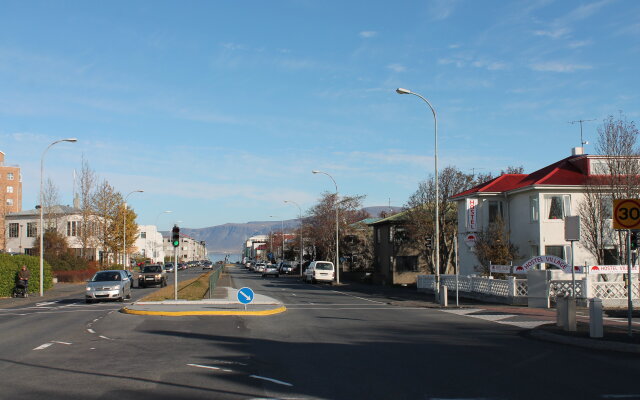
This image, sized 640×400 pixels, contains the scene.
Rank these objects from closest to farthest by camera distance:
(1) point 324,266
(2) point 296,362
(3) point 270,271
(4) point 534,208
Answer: (2) point 296,362 < (4) point 534,208 < (1) point 324,266 < (3) point 270,271

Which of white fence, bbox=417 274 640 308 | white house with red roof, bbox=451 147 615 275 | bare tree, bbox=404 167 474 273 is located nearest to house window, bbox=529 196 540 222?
white house with red roof, bbox=451 147 615 275

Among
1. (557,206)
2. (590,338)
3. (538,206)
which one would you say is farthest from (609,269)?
→ (590,338)

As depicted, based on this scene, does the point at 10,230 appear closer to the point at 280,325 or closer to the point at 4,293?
the point at 4,293

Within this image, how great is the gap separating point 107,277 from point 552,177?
27120 mm

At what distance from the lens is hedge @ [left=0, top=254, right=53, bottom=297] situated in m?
33.9

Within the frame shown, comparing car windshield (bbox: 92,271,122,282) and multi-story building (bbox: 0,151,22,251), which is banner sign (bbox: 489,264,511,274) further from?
multi-story building (bbox: 0,151,22,251)

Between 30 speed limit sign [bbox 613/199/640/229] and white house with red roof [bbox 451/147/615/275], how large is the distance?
2151 cm

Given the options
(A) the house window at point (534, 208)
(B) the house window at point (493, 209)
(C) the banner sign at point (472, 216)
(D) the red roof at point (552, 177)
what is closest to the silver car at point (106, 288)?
(C) the banner sign at point (472, 216)

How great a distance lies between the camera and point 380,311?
24672 mm

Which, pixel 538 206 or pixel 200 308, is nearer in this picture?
pixel 200 308

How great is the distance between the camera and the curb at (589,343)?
13.2 m

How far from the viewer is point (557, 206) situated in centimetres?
3741

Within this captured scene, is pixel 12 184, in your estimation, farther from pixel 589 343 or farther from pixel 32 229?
pixel 589 343

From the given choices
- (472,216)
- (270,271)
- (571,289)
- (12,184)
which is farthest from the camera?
(12,184)
